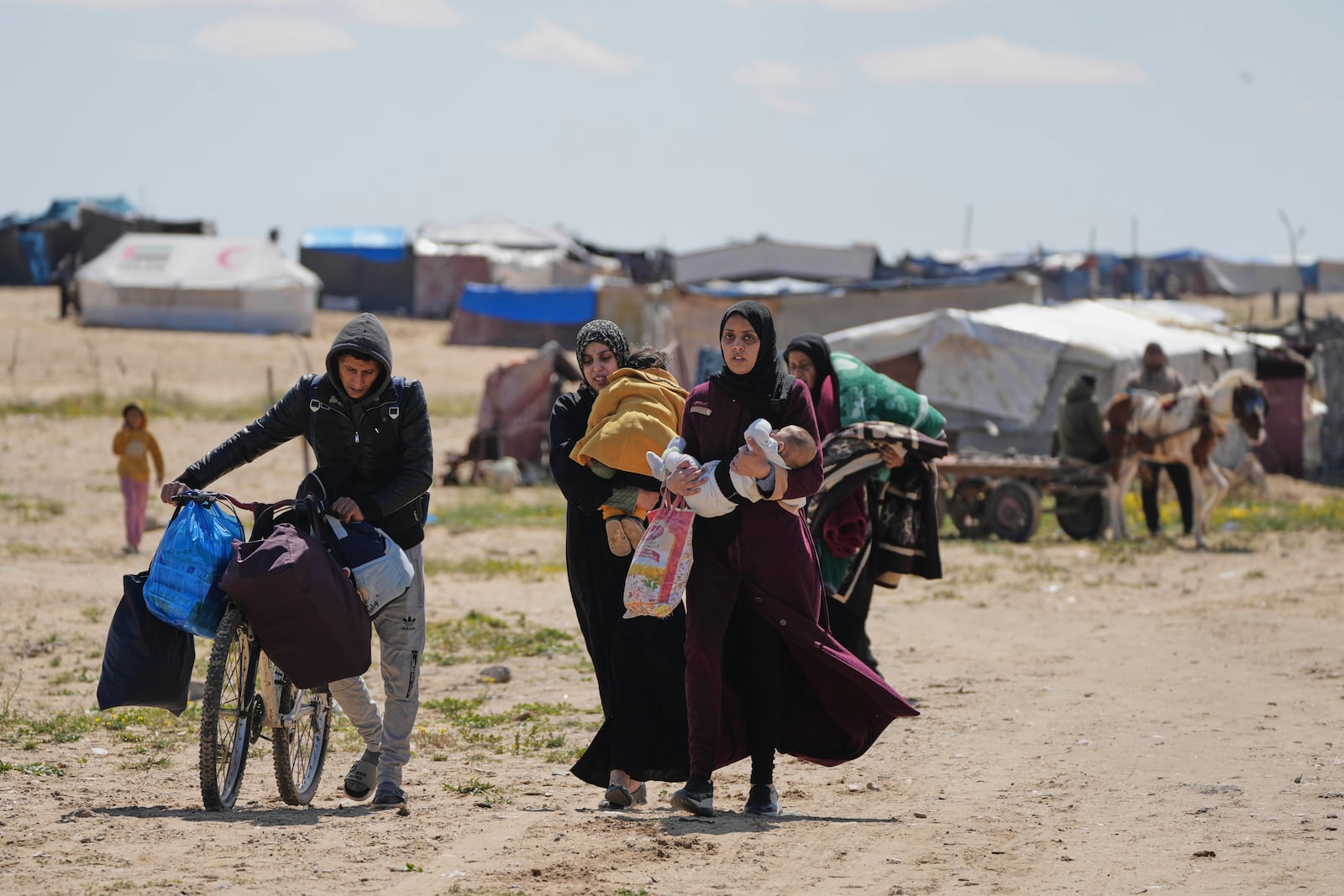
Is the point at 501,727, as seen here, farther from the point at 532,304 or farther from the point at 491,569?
the point at 532,304

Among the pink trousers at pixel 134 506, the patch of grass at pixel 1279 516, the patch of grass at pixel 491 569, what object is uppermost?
the pink trousers at pixel 134 506

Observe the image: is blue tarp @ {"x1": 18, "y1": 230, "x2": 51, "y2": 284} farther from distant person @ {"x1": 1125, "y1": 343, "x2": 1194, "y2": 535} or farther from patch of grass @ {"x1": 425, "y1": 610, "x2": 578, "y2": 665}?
patch of grass @ {"x1": 425, "y1": 610, "x2": 578, "y2": 665}

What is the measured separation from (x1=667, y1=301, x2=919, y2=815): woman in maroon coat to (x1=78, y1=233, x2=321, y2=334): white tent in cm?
3454

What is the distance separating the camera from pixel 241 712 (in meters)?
5.21

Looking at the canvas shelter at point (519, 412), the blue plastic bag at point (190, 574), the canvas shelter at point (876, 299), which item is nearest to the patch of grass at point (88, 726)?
the blue plastic bag at point (190, 574)

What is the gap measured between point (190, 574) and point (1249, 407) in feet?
40.7

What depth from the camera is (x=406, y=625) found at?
215 inches

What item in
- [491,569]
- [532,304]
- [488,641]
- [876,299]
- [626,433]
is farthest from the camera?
[532,304]

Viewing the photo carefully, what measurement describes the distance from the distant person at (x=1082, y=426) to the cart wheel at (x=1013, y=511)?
0.64m

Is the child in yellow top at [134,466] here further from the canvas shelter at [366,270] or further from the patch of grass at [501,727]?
the canvas shelter at [366,270]

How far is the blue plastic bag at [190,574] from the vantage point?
4.95 meters

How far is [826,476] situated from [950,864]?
102 inches

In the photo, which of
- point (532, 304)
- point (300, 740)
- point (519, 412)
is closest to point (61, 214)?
point (532, 304)

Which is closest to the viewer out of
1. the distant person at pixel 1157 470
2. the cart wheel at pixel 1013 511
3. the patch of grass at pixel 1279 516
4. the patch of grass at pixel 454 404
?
the cart wheel at pixel 1013 511
